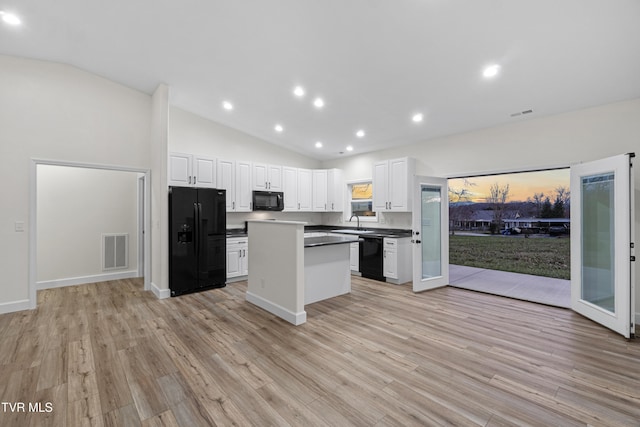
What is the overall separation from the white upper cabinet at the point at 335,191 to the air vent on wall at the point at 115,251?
14.8 feet

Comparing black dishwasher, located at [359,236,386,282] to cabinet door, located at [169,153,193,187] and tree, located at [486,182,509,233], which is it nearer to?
cabinet door, located at [169,153,193,187]

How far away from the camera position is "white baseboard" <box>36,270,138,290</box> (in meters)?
5.01

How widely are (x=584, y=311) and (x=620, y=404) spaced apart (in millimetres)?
2068

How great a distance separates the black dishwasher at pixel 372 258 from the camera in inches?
215

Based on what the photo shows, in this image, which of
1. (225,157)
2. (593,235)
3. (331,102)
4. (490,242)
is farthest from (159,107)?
(490,242)

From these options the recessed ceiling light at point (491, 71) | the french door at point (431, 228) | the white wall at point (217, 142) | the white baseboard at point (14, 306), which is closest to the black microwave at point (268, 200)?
the white wall at point (217, 142)

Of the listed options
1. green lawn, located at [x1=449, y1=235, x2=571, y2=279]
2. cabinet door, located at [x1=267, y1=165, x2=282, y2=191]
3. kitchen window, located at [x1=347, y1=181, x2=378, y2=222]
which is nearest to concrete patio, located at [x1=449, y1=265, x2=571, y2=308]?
green lawn, located at [x1=449, y1=235, x2=571, y2=279]

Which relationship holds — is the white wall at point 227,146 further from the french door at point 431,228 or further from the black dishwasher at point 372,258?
the french door at point 431,228

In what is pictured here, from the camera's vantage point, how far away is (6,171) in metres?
3.80

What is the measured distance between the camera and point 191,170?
16.8 ft

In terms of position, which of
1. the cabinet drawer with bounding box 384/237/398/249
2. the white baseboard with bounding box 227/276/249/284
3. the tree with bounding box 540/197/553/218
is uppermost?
the tree with bounding box 540/197/553/218

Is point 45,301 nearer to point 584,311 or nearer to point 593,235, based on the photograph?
point 584,311

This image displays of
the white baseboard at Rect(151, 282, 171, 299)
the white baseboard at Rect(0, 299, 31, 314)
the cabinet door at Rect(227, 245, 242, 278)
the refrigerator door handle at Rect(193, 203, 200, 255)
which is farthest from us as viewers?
the cabinet door at Rect(227, 245, 242, 278)

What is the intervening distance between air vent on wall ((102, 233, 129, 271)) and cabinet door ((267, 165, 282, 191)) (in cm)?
313
